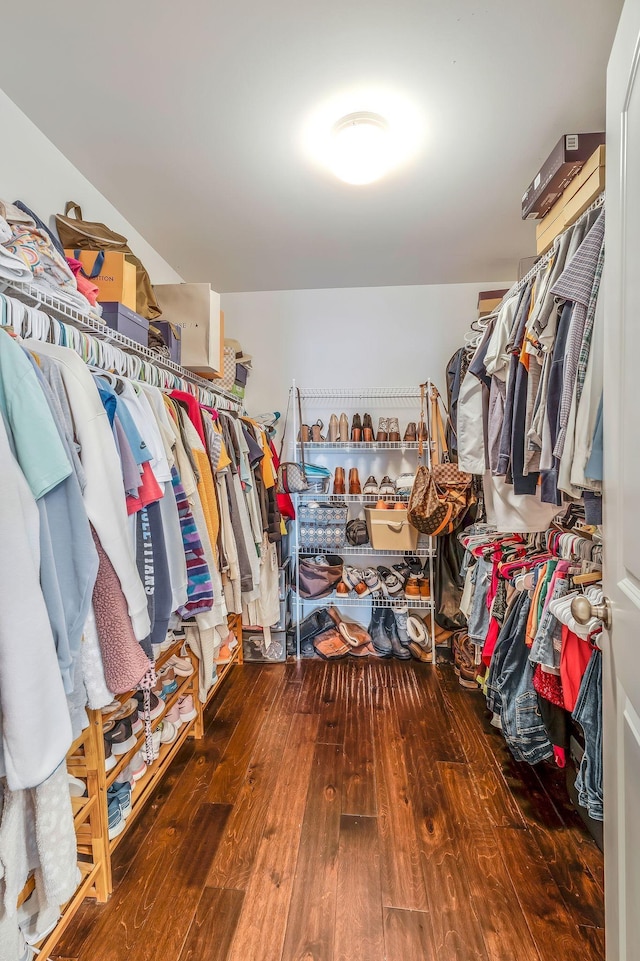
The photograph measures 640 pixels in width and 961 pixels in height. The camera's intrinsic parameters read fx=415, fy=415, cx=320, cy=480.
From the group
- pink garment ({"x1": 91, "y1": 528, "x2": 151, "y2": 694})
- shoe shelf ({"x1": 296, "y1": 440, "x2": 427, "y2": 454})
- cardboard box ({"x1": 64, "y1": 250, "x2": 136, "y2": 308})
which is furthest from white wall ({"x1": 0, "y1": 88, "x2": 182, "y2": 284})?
shoe shelf ({"x1": 296, "y1": 440, "x2": 427, "y2": 454})

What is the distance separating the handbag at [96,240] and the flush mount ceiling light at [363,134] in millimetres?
852

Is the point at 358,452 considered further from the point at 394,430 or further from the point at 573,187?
the point at 573,187

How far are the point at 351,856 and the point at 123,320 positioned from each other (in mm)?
1896

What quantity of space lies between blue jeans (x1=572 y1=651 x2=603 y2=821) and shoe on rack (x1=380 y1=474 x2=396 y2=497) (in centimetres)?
163

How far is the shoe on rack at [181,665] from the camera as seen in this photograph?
1.70 metres

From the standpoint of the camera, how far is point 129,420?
3.46 feet

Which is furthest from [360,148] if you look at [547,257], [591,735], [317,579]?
[317,579]

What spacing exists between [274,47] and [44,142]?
0.99 m

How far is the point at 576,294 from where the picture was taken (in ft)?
3.19

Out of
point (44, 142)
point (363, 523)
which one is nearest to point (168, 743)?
point (363, 523)

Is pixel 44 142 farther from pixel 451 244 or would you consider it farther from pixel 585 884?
pixel 585 884

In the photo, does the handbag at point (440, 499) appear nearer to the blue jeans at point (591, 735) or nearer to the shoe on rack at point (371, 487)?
the shoe on rack at point (371, 487)

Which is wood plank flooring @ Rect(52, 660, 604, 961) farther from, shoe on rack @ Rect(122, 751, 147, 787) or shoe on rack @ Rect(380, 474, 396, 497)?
shoe on rack @ Rect(380, 474, 396, 497)

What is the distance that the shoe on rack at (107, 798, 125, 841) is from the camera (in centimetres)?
123
